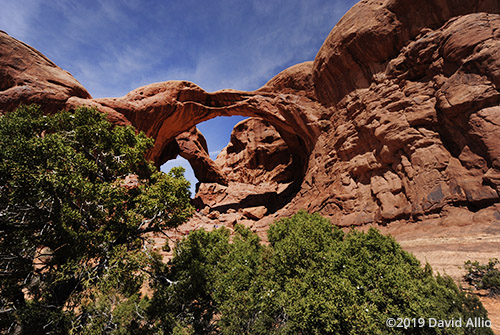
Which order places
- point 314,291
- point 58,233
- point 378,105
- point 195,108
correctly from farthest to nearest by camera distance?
point 195,108 < point 378,105 < point 58,233 < point 314,291

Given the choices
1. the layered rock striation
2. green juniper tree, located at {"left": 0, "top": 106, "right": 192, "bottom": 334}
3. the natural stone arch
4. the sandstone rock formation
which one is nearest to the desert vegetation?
green juniper tree, located at {"left": 0, "top": 106, "right": 192, "bottom": 334}

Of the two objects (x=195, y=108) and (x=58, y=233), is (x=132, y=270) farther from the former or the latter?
(x=195, y=108)

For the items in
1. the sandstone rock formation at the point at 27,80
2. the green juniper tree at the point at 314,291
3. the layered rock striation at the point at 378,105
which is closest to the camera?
the green juniper tree at the point at 314,291

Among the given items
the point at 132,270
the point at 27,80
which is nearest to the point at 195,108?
the point at 27,80

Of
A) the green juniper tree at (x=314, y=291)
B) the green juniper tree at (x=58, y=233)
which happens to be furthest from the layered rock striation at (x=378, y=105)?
the green juniper tree at (x=58, y=233)

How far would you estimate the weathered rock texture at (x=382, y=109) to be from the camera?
12.6 meters

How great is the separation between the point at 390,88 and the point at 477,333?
59.5 ft

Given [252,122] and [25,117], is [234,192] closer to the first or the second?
[252,122]

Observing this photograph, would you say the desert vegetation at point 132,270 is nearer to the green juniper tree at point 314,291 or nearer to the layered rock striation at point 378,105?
the green juniper tree at point 314,291

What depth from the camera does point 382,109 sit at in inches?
691

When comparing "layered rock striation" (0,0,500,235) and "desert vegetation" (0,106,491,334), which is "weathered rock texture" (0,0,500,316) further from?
"desert vegetation" (0,106,491,334)

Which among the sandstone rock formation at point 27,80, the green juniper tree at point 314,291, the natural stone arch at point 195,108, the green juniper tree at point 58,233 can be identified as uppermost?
the sandstone rock formation at point 27,80

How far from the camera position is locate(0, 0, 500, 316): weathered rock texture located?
12578 mm

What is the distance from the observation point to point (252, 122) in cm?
4681
